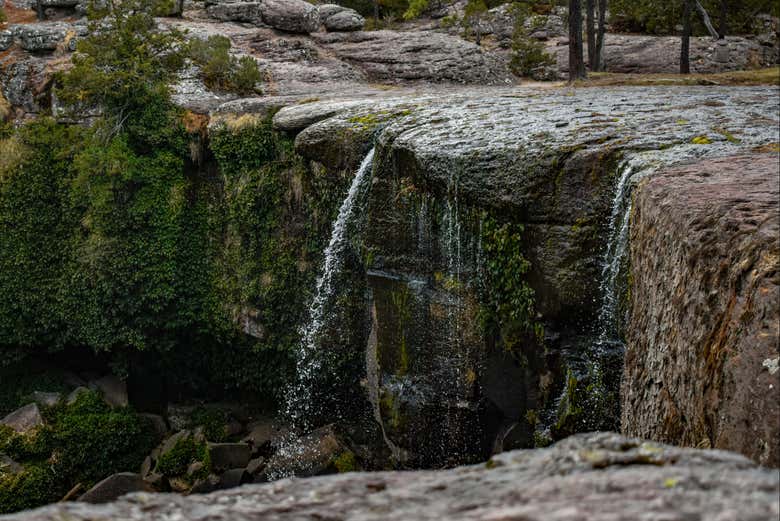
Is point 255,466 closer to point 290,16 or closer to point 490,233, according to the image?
point 490,233

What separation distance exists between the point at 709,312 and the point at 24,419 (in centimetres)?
1538

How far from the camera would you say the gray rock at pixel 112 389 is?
15594 millimetres

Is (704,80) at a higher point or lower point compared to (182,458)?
higher

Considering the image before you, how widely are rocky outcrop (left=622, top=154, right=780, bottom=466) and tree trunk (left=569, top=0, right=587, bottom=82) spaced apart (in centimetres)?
1155

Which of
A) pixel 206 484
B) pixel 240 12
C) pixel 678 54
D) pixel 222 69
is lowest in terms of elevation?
pixel 206 484

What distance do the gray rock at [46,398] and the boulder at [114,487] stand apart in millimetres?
3144

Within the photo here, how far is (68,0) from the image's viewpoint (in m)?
25.0

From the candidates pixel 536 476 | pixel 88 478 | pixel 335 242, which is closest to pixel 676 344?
pixel 536 476

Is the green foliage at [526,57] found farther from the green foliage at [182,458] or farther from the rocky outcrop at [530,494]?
the rocky outcrop at [530,494]

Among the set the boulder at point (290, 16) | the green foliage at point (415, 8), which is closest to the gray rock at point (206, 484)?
the boulder at point (290, 16)

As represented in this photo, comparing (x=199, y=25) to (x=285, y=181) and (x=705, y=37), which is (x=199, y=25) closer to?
(x=285, y=181)

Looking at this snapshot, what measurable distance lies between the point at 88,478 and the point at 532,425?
10.5 meters

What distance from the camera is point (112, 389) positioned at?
1599cm

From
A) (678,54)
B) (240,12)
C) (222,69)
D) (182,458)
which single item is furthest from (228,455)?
(678,54)
